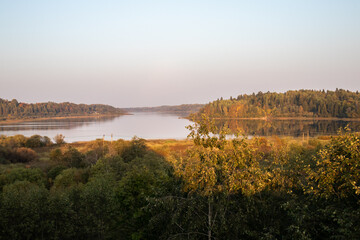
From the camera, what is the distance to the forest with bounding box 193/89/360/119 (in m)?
150

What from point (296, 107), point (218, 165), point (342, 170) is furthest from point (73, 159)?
point (296, 107)

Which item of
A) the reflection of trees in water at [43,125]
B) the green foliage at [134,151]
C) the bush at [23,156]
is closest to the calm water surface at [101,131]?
the reflection of trees in water at [43,125]

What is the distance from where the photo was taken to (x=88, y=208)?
617 inches

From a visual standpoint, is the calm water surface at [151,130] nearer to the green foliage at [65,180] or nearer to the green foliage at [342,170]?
the green foliage at [65,180]

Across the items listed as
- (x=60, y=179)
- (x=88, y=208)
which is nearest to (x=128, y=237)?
(x=88, y=208)

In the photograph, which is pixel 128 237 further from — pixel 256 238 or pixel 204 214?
pixel 256 238

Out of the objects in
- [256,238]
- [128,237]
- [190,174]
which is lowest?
[128,237]

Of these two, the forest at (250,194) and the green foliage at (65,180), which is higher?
the forest at (250,194)

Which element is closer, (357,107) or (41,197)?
(41,197)

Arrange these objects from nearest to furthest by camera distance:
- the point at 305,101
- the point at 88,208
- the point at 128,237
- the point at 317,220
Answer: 1. the point at 317,220
2. the point at 128,237
3. the point at 88,208
4. the point at 305,101

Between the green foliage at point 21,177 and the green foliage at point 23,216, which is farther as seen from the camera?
the green foliage at point 21,177

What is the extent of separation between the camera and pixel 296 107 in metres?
174

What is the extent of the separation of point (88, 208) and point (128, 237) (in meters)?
3.15

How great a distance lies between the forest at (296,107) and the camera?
150m
